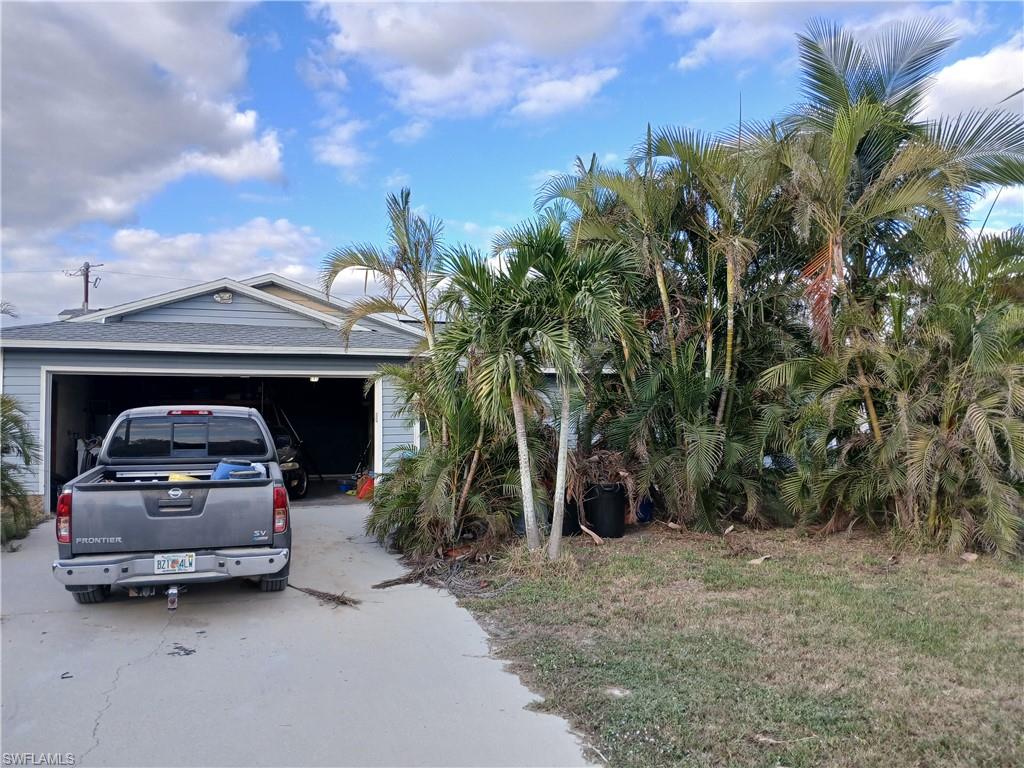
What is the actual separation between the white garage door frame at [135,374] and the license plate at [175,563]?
16.6 ft

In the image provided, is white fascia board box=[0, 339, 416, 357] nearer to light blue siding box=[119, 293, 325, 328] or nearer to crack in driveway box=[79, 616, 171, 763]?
light blue siding box=[119, 293, 325, 328]

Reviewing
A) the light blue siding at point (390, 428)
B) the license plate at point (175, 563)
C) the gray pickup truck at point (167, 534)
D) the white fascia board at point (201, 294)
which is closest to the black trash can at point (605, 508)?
the gray pickup truck at point (167, 534)

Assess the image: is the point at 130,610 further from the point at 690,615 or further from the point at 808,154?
the point at 808,154

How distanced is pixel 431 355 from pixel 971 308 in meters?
5.92

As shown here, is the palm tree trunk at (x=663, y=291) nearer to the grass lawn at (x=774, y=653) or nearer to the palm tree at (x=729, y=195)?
the palm tree at (x=729, y=195)

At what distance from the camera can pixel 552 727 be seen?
13.6ft

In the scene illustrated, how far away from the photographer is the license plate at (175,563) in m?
5.74

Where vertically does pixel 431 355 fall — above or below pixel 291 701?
above

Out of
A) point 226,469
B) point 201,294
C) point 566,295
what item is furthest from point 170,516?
point 201,294

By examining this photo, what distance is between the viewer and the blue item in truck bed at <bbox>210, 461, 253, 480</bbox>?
718 centimetres

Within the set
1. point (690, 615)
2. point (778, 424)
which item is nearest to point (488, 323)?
point (690, 615)

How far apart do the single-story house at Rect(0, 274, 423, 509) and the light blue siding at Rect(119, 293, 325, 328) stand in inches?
0.8

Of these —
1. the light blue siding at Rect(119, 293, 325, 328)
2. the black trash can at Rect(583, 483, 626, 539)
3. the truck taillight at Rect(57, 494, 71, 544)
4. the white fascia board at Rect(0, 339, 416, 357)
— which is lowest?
the black trash can at Rect(583, 483, 626, 539)

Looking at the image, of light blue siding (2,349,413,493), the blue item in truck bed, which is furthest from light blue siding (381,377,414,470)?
the blue item in truck bed
